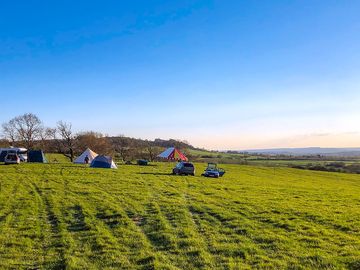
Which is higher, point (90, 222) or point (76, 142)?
point (76, 142)

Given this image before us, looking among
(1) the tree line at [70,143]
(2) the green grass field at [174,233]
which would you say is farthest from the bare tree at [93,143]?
(2) the green grass field at [174,233]

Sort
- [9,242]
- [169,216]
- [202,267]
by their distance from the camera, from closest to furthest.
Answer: [202,267], [9,242], [169,216]

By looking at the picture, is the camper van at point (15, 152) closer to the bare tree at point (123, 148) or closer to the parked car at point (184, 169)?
the bare tree at point (123, 148)

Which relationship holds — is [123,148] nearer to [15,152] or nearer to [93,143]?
[93,143]

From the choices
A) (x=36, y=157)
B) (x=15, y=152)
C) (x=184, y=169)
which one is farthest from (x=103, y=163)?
(x=15, y=152)

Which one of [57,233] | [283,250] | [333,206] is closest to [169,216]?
[57,233]

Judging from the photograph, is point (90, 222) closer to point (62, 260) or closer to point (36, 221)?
point (36, 221)

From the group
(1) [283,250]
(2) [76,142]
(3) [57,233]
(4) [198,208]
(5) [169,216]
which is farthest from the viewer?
(2) [76,142]

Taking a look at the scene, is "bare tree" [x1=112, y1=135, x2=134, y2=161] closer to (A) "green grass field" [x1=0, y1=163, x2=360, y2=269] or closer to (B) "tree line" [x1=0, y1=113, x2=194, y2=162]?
(B) "tree line" [x1=0, y1=113, x2=194, y2=162]

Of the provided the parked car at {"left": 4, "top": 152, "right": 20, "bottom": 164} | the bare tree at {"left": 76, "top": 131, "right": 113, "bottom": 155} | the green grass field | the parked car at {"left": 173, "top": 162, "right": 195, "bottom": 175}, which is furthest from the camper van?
the green grass field

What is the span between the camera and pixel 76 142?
8106cm

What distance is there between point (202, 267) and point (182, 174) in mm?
33306

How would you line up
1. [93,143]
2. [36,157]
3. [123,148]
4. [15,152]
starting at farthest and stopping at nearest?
[123,148] < [93,143] < [15,152] < [36,157]

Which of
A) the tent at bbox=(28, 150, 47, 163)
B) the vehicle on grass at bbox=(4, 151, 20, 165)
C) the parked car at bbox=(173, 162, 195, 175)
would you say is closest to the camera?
the parked car at bbox=(173, 162, 195, 175)
